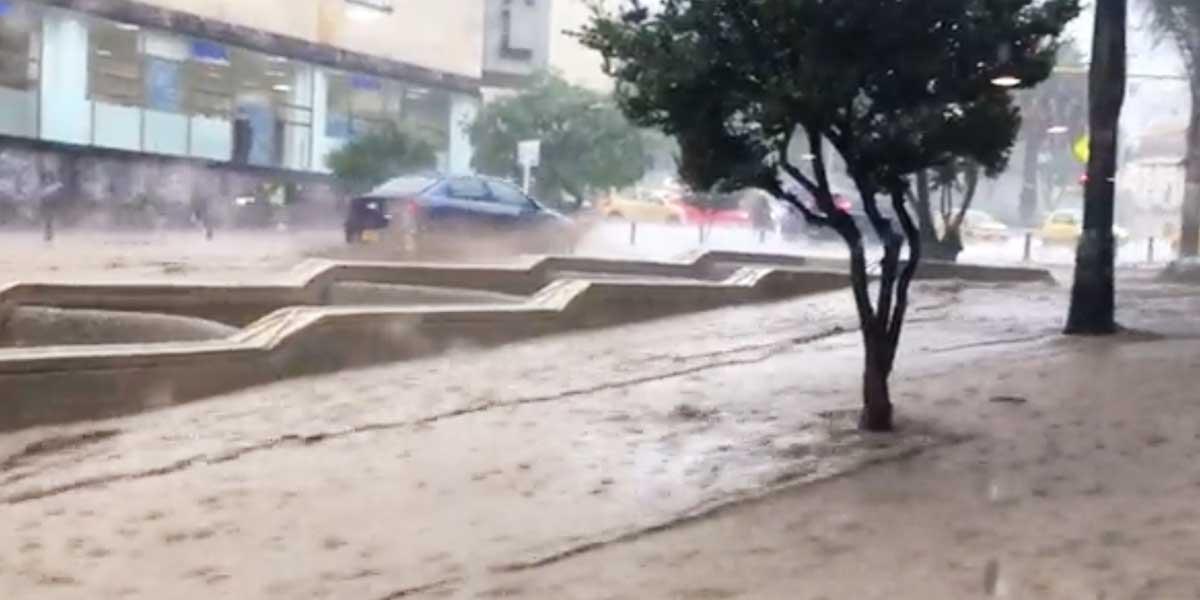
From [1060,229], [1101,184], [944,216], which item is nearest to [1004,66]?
[1101,184]

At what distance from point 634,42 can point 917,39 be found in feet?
4.93

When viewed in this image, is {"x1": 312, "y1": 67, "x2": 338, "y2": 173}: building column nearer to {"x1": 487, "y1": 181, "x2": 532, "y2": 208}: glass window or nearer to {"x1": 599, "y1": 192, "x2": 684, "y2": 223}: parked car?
{"x1": 599, "y1": 192, "x2": 684, "y2": 223}: parked car

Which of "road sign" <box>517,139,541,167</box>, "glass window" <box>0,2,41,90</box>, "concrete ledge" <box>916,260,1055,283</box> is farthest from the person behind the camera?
"road sign" <box>517,139,541,167</box>

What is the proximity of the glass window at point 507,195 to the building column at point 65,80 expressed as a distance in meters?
9.67

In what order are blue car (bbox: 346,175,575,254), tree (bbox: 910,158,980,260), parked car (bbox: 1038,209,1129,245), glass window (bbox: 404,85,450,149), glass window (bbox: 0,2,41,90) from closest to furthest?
tree (bbox: 910,158,980,260) < blue car (bbox: 346,175,575,254) < glass window (bbox: 0,2,41,90) < glass window (bbox: 404,85,450,149) < parked car (bbox: 1038,209,1129,245)

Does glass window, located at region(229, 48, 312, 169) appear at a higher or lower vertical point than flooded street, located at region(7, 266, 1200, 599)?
higher

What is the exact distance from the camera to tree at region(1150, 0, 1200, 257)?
29562 millimetres

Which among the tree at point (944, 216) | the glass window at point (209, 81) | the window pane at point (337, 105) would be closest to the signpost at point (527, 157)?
the window pane at point (337, 105)

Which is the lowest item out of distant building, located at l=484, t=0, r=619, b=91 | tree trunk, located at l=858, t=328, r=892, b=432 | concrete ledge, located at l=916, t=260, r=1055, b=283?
tree trunk, located at l=858, t=328, r=892, b=432

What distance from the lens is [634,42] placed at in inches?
376

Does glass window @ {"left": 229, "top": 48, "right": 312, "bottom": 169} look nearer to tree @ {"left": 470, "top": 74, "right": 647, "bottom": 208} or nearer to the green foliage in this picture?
tree @ {"left": 470, "top": 74, "right": 647, "bottom": 208}

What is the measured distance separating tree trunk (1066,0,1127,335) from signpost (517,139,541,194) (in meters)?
18.5

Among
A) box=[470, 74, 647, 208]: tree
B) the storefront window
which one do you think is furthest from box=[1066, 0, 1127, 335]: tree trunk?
the storefront window

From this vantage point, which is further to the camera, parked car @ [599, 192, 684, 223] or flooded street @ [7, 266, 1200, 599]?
parked car @ [599, 192, 684, 223]
